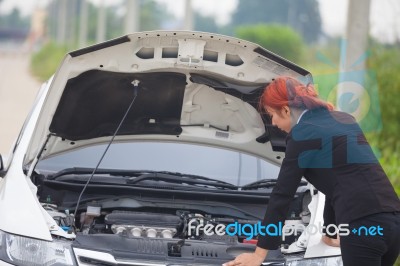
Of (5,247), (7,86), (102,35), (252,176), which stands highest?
(102,35)

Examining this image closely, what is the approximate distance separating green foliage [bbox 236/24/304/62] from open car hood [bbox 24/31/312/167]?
103 ft

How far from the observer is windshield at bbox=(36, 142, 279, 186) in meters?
5.42

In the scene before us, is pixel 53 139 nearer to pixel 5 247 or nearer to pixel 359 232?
pixel 5 247

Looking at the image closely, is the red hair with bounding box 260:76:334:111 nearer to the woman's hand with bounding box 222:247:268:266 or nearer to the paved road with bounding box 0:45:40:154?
the woman's hand with bounding box 222:247:268:266

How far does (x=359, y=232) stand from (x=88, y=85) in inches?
89.0

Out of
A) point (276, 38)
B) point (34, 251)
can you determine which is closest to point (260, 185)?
point (34, 251)

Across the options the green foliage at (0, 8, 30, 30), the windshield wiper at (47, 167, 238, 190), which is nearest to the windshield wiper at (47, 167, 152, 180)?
the windshield wiper at (47, 167, 238, 190)

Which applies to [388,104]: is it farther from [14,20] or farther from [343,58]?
[14,20]

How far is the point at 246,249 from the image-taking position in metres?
4.33

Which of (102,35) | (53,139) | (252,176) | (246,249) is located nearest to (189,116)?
(252,176)

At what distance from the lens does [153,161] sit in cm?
550

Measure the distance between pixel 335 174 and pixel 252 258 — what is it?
61 cm

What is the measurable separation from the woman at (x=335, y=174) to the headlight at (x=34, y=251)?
3.05 ft

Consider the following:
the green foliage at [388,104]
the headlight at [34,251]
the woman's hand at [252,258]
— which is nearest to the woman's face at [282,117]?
the woman's hand at [252,258]
